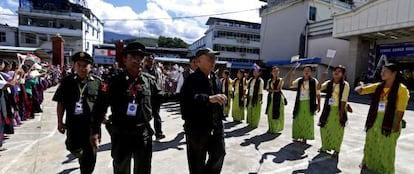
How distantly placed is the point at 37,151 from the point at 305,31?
30.9m

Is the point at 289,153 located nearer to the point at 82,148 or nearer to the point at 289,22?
Result: the point at 82,148

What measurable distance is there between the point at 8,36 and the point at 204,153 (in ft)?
157

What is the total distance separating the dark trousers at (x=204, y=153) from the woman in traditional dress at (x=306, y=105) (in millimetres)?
3199

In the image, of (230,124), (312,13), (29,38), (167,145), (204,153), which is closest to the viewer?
(204,153)

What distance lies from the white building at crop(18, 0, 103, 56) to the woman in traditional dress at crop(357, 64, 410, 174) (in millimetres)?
43082

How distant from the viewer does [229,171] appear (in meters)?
4.49

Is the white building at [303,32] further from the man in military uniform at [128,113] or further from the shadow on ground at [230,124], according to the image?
the man in military uniform at [128,113]

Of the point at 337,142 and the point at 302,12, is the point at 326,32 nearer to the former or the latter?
the point at 302,12

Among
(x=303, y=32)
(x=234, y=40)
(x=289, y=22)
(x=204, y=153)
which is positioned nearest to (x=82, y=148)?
(x=204, y=153)

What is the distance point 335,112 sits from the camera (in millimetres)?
5324

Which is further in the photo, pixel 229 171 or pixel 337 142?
pixel 337 142

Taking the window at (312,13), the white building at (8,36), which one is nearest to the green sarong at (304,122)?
the window at (312,13)

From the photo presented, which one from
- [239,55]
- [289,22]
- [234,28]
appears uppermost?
[234,28]

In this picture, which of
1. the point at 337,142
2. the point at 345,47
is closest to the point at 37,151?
the point at 337,142
